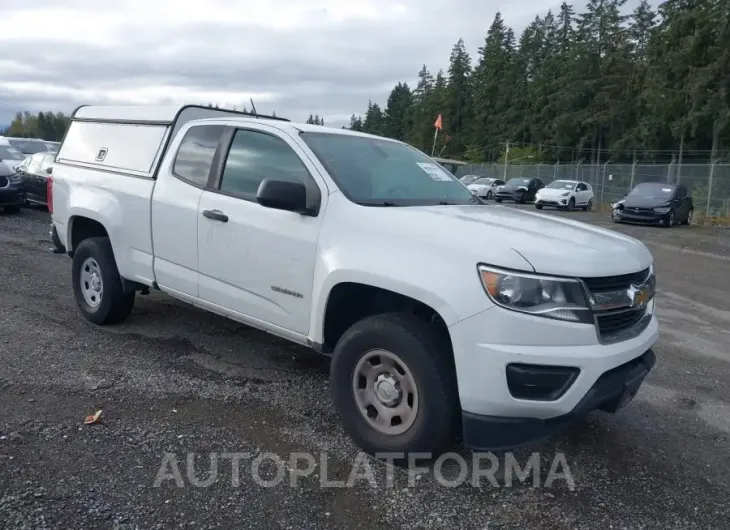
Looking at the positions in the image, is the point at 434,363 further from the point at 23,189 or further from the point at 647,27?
the point at 647,27

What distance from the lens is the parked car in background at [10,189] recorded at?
13758 millimetres

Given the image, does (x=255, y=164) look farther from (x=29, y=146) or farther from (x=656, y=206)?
(x=656, y=206)

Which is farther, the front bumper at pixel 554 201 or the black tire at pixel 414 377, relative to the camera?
the front bumper at pixel 554 201

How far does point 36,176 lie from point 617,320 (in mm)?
14220

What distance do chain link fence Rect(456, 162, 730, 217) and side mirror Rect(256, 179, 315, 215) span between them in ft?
78.8

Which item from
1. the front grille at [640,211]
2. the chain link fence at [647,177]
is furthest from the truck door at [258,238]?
the chain link fence at [647,177]

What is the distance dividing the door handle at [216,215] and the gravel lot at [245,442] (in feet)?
3.85

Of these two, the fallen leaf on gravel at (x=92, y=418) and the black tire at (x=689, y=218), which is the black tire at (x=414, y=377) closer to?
the fallen leaf on gravel at (x=92, y=418)

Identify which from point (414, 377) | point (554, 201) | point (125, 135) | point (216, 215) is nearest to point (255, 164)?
point (216, 215)

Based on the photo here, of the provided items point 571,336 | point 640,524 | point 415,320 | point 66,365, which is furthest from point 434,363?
point 66,365

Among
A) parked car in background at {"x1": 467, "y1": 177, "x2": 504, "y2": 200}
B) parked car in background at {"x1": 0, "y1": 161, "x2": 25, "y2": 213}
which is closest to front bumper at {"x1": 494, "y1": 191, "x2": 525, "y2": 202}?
parked car in background at {"x1": 467, "y1": 177, "x2": 504, "y2": 200}

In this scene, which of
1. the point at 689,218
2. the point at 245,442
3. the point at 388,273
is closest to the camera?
the point at 388,273

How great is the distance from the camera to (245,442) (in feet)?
11.9

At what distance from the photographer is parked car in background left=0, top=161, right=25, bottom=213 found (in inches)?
542
